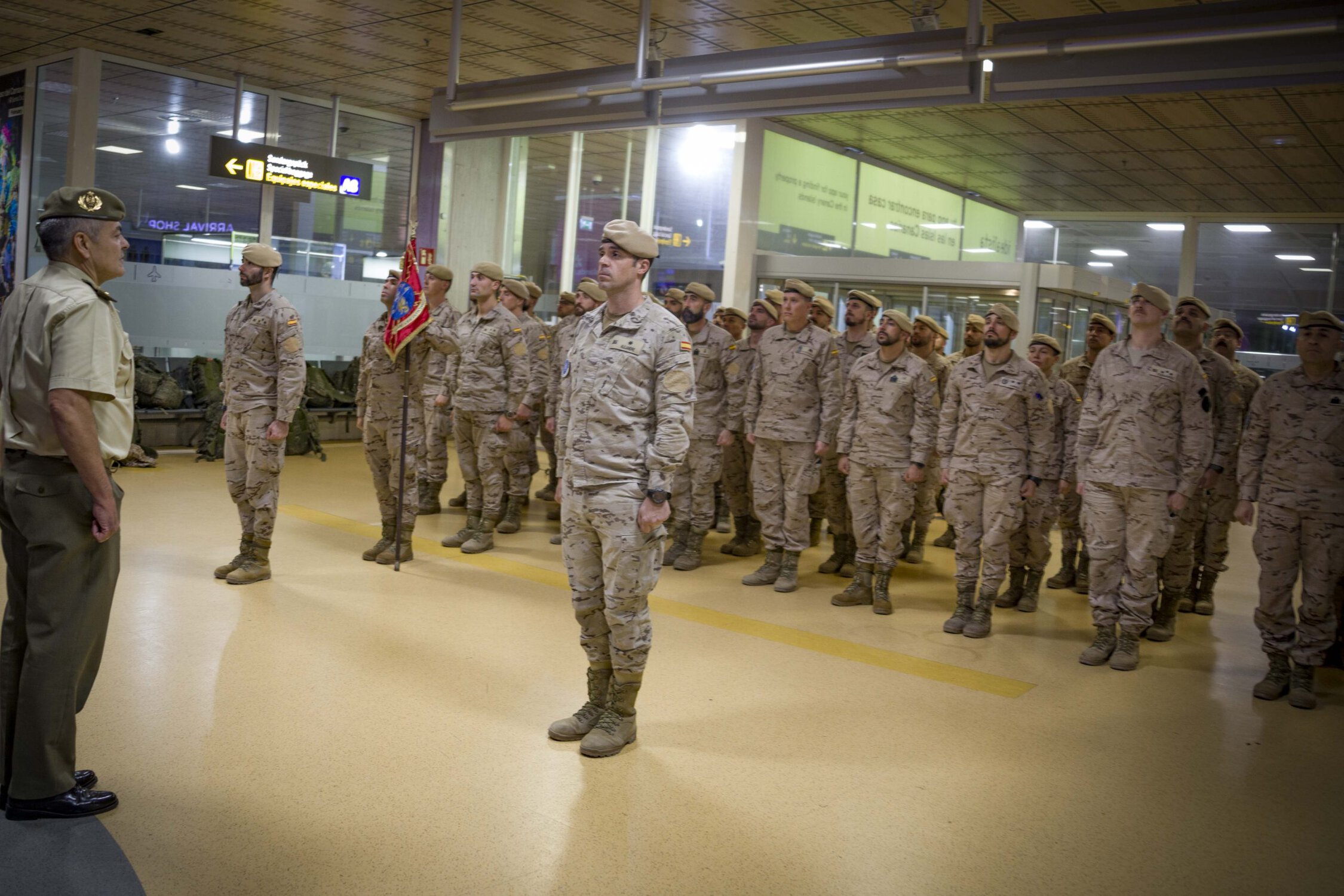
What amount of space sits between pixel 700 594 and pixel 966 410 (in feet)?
6.28

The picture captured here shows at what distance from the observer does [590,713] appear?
3988mm

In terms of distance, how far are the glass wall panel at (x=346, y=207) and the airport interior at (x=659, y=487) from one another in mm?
54

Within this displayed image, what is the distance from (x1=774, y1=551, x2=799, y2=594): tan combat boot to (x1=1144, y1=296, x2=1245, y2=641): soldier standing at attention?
207 cm

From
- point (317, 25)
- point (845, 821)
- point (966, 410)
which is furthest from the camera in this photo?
point (317, 25)

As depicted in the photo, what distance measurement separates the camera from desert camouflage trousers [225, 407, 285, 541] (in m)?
5.81

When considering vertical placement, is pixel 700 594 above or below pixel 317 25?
below

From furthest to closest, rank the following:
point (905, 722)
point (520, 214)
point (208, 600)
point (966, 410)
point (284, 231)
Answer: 1. point (520, 214)
2. point (284, 231)
3. point (966, 410)
4. point (208, 600)
5. point (905, 722)

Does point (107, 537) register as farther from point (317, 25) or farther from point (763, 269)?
point (763, 269)

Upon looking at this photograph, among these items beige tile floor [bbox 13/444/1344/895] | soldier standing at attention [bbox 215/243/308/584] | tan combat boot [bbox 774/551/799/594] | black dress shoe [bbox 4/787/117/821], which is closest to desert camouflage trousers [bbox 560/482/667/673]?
beige tile floor [bbox 13/444/1344/895]

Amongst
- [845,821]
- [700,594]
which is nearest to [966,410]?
[700,594]

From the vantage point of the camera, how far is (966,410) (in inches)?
234

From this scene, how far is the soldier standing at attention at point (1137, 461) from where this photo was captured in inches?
204

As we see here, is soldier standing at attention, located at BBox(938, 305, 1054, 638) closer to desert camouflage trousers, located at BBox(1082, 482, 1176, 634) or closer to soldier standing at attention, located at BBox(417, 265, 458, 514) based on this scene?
desert camouflage trousers, located at BBox(1082, 482, 1176, 634)

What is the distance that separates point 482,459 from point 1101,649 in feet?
13.6
